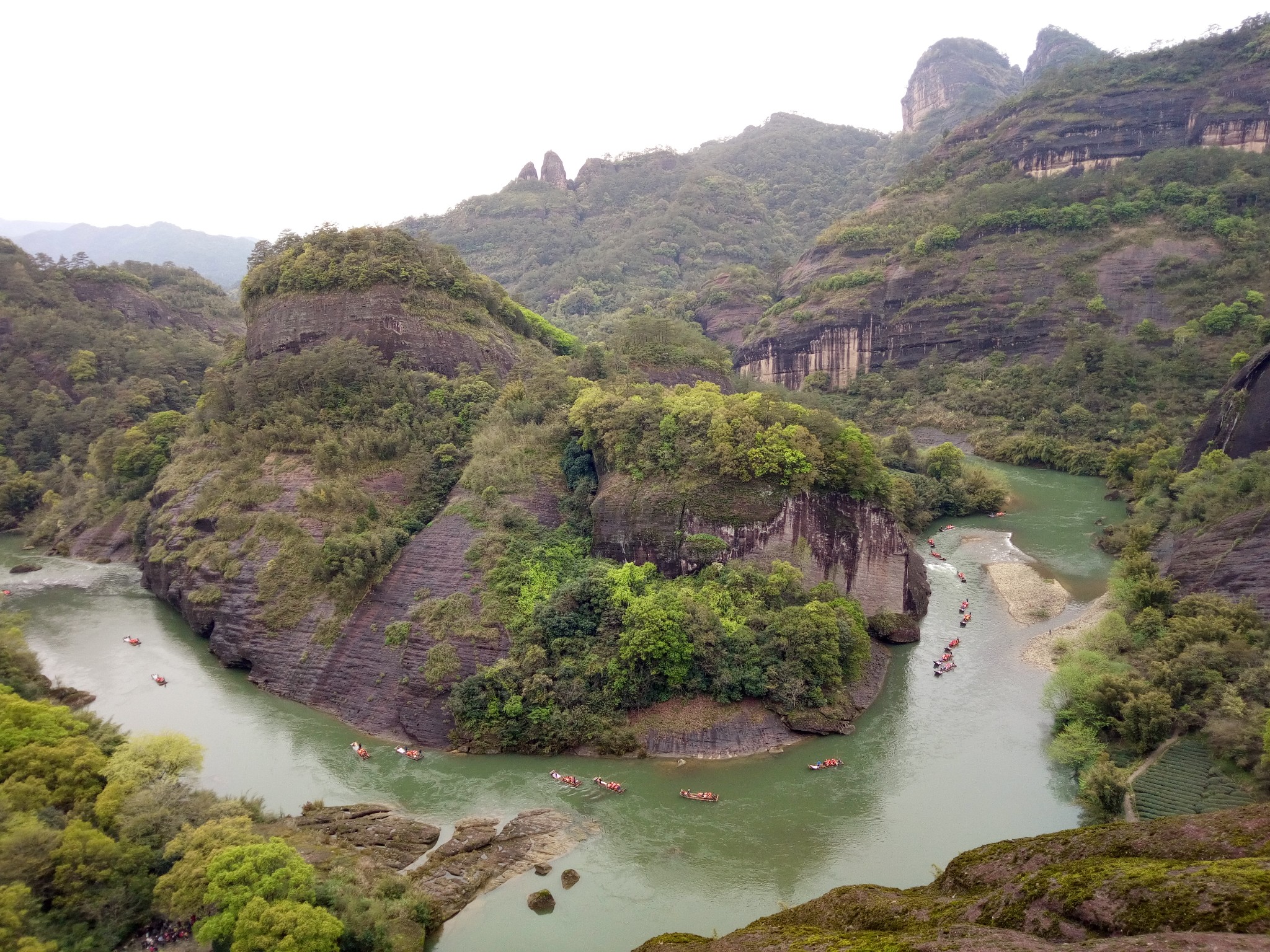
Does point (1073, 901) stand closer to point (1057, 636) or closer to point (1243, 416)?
point (1057, 636)

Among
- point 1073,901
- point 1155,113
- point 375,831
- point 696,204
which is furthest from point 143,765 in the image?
point 696,204

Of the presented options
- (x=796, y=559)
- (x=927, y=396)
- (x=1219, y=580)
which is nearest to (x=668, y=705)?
(x=796, y=559)

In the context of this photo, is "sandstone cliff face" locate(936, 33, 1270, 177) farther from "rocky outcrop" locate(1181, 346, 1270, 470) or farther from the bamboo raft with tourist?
the bamboo raft with tourist

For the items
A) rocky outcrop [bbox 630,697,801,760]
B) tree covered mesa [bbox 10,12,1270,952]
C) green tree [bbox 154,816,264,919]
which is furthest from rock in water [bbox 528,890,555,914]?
green tree [bbox 154,816,264,919]

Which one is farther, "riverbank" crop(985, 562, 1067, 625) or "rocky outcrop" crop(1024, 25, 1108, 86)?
"rocky outcrop" crop(1024, 25, 1108, 86)

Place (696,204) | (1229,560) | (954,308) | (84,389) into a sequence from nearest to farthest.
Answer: (1229,560) → (84,389) → (954,308) → (696,204)

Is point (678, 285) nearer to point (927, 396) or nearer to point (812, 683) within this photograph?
point (927, 396)

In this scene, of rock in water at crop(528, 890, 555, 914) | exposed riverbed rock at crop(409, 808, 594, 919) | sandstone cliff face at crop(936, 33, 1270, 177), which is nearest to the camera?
rock in water at crop(528, 890, 555, 914)
